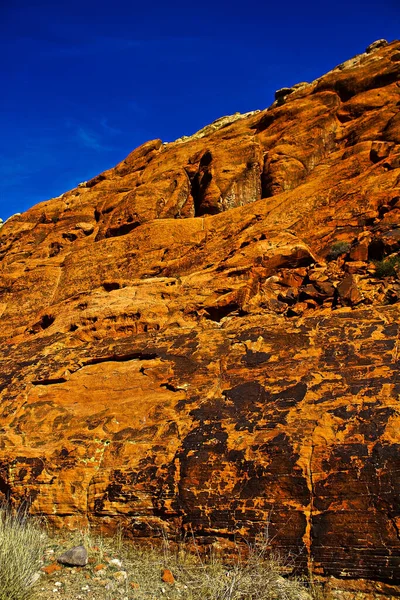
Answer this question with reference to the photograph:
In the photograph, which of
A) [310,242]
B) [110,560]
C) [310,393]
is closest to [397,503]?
[310,393]

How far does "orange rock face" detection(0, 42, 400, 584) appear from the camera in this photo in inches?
236

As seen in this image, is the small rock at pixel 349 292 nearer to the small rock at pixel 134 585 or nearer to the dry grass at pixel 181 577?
the dry grass at pixel 181 577

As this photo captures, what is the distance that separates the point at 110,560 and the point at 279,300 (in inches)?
289

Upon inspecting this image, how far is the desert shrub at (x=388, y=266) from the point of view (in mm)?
10846

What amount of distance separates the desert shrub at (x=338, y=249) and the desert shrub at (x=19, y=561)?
1065 cm

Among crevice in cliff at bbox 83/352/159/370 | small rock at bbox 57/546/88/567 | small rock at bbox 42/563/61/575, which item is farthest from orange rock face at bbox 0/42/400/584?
small rock at bbox 42/563/61/575

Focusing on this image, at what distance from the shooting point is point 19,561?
17.3ft

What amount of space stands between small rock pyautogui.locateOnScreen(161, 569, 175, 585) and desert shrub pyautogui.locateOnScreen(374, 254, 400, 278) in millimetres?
8226

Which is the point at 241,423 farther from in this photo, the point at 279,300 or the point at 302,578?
the point at 279,300

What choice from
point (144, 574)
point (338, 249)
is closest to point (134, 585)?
point (144, 574)

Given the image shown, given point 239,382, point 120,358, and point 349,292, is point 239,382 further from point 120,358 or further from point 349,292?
point 349,292

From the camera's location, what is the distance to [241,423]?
7.16 m

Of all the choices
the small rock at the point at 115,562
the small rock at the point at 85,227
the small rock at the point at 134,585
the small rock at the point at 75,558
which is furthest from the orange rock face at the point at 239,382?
the small rock at the point at 85,227

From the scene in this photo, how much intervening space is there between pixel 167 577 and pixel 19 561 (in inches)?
72.7
